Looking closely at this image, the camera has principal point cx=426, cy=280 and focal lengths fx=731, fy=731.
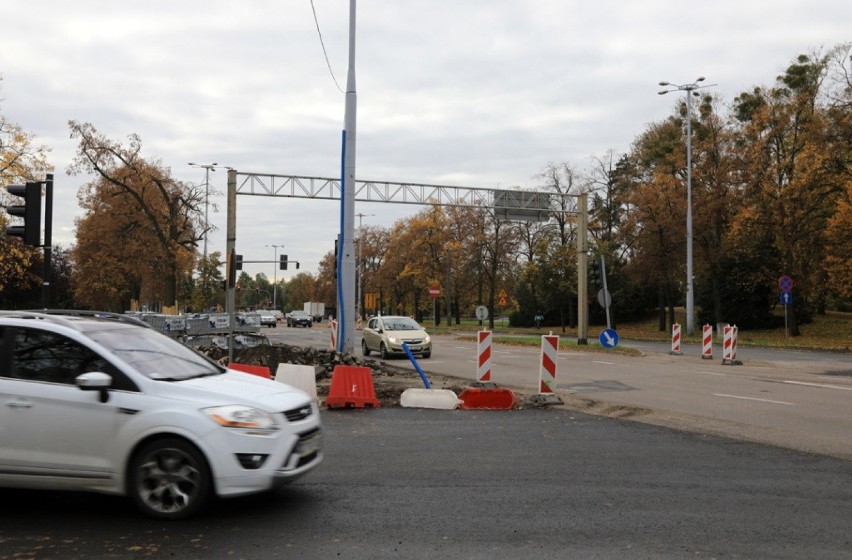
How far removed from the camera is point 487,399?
1225 centimetres

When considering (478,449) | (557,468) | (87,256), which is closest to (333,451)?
(478,449)

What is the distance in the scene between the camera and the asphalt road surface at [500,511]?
5016mm

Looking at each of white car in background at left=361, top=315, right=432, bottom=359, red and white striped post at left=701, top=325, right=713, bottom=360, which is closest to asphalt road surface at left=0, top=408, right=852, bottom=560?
white car in background at left=361, top=315, right=432, bottom=359

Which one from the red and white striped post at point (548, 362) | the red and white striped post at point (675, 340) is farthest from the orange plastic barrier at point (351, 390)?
the red and white striped post at point (675, 340)

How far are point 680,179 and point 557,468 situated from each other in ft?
144

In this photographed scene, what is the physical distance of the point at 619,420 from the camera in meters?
11.1

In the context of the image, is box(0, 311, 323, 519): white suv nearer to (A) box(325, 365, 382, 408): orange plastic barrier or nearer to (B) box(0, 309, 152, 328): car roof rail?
(B) box(0, 309, 152, 328): car roof rail

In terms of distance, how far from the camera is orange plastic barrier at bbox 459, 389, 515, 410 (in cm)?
1220

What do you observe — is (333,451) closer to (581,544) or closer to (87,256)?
(581,544)

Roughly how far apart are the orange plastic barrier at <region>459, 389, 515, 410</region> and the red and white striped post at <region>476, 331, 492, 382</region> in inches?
45.6

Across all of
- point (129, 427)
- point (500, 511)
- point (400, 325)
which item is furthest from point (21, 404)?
point (400, 325)

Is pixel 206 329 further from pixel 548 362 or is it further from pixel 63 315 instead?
pixel 63 315

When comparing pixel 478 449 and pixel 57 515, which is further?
pixel 478 449

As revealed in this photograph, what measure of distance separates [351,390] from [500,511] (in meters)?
6.50
